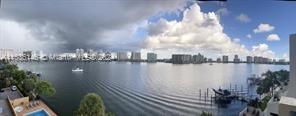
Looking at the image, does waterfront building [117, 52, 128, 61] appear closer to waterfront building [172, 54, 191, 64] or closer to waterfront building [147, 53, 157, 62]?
waterfront building [147, 53, 157, 62]

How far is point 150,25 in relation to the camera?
1331 cm

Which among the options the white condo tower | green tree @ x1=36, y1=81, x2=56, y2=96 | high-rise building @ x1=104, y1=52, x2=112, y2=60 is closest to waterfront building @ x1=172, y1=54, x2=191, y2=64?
high-rise building @ x1=104, y1=52, x2=112, y2=60

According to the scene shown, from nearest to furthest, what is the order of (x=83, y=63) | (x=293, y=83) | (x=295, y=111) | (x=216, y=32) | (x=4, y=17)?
1. (x=295, y=111)
2. (x=4, y=17)
3. (x=293, y=83)
4. (x=216, y=32)
5. (x=83, y=63)

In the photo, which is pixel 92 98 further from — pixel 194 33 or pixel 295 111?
pixel 194 33

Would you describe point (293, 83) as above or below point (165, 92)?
above

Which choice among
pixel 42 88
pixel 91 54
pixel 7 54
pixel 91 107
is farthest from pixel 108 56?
pixel 91 107

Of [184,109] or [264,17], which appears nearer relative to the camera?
[184,109]

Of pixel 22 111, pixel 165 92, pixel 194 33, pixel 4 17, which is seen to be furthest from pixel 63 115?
pixel 194 33

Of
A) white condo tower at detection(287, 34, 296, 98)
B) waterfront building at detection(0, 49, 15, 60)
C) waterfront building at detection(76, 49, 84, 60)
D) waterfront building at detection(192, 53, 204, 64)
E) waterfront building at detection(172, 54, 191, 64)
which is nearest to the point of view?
white condo tower at detection(287, 34, 296, 98)

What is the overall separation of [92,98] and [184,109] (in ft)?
17.6

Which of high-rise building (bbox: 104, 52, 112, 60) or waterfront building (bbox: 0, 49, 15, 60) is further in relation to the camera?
high-rise building (bbox: 104, 52, 112, 60)

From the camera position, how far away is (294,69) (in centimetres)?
407

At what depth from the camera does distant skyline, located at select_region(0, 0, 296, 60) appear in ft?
13.9

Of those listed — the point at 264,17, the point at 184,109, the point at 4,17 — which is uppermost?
the point at 264,17
